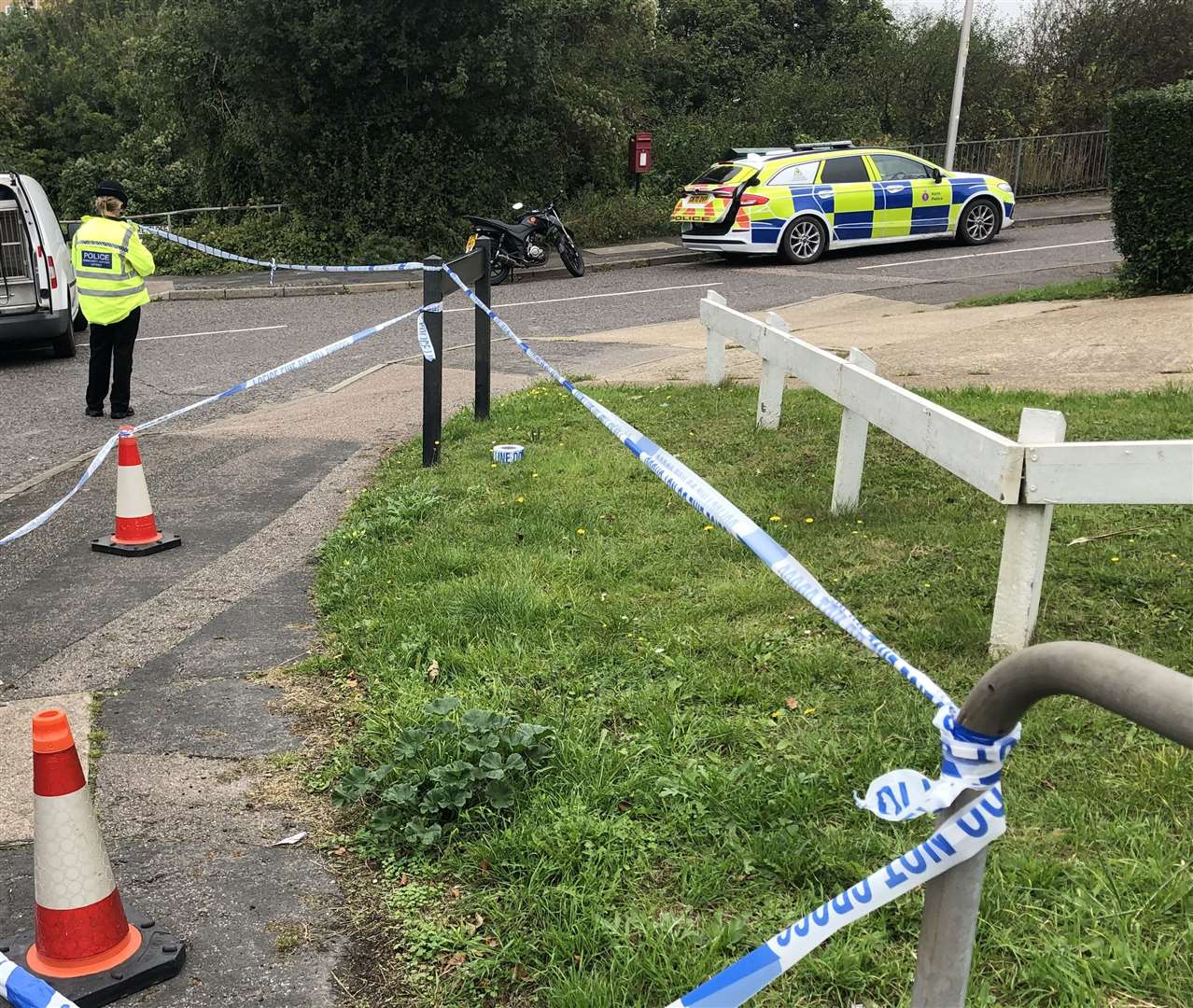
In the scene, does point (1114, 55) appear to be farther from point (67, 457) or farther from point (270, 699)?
point (270, 699)

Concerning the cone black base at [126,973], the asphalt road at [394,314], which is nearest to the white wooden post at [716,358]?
the asphalt road at [394,314]

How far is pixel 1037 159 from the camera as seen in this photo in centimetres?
2556

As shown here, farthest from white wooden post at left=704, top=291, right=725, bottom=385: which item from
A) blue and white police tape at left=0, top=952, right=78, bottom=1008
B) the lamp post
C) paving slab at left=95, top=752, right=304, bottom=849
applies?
the lamp post

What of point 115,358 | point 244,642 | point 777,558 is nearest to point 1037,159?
point 115,358

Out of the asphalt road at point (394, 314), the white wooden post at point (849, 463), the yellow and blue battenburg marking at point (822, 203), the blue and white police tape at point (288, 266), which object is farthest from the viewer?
the yellow and blue battenburg marking at point (822, 203)

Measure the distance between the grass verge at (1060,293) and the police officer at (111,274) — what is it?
325 inches

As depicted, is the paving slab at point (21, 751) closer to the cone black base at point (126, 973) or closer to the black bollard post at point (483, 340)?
the cone black base at point (126, 973)

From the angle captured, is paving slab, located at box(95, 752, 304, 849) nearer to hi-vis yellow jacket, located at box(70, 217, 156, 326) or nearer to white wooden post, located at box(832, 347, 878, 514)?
white wooden post, located at box(832, 347, 878, 514)

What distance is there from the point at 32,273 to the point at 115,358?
3415mm

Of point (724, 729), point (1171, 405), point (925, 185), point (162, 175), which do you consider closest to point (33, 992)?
point (724, 729)

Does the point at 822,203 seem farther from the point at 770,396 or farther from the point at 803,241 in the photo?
the point at 770,396

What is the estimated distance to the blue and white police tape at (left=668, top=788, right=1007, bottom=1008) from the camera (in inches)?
58.5

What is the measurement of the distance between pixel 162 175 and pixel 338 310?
538 inches

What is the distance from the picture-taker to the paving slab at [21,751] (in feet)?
10.7
